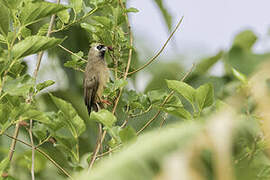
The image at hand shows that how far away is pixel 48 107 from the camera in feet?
9.36

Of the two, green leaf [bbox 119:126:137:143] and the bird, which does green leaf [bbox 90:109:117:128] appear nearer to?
green leaf [bbox 119:126:137:143]

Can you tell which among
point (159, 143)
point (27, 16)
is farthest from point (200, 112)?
point (159, 143)

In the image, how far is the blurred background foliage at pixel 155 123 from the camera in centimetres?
58

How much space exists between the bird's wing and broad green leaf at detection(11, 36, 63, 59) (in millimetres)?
1896

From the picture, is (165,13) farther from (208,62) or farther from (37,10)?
(37,10)

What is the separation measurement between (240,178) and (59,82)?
2429 mm

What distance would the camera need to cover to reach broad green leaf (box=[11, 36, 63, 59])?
1093mm

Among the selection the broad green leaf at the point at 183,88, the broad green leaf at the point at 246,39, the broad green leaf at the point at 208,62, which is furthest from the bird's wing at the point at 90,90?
the broad green leaf at the point at 183,88

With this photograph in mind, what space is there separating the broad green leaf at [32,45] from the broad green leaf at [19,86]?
7 cm

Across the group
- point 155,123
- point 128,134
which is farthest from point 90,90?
point 128,134

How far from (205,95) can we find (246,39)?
2413 millimetres

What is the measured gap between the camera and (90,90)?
3234 mm

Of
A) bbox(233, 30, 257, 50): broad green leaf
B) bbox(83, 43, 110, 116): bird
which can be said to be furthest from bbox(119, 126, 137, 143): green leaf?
bbox(233, 30, 257, 50): broad green leaf

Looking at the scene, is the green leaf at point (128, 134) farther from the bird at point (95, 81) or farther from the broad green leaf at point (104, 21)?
the bird at point (95, 81)
